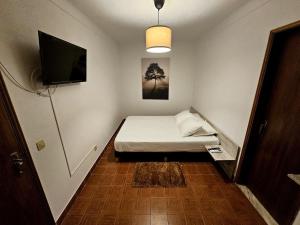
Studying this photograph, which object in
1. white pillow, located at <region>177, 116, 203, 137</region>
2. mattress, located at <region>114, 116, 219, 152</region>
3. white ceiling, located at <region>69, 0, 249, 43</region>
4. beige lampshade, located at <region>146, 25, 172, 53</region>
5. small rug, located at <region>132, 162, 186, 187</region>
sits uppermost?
white ceiling, located at <region>69, 0, 249, 43</region>

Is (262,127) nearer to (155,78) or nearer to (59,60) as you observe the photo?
(59,60)

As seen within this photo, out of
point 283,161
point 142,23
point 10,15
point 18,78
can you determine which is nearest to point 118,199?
point 18,78

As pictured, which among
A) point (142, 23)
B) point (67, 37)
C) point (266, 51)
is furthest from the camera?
point (142, 23)

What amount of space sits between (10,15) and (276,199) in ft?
9.87

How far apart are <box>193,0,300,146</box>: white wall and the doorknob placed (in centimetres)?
239

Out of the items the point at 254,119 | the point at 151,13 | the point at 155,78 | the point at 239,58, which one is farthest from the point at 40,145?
the point at 155,78

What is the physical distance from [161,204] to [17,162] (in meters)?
1.58

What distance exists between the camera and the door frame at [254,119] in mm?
1419

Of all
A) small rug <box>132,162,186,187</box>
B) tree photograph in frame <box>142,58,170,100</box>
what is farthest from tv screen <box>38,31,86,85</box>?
tree photograph in frame <box>142,58,170,100</box>

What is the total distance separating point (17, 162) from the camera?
3.62ft

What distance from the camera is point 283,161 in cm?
146

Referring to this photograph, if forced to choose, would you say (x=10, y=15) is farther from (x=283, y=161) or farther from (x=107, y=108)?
(x=283, y=161)

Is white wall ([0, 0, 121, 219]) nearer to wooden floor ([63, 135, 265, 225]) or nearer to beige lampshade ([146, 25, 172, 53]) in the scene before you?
wooden floor ([63, 135, 265, 225])

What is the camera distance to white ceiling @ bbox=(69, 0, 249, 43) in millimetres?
1825
